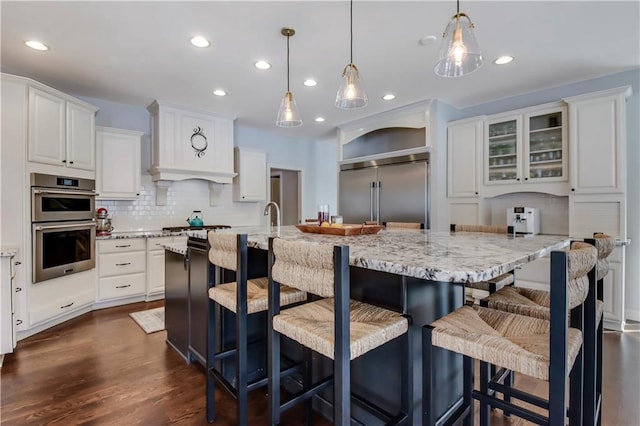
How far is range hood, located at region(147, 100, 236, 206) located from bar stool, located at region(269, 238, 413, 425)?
140 inches

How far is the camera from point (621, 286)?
306 cm

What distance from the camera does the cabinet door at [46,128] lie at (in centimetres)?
294

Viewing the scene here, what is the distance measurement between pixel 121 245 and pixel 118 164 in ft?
3.36

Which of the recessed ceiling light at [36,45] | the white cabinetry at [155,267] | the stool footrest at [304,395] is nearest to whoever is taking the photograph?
the stool footrest at [304,395]

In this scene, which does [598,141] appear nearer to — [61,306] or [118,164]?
[118,164]

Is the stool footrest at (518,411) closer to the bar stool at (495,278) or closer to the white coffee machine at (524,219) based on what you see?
the bar stool at (495,278)

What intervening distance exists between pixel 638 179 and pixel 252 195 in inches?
191

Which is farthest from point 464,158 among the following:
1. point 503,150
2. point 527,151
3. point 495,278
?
point 495,278

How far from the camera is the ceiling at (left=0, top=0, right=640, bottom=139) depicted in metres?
2.23

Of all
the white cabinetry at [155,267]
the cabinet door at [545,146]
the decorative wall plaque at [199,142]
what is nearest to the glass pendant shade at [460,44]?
the cabinet door at [545,146]

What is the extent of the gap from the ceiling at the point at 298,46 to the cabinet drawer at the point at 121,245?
69.4 inches

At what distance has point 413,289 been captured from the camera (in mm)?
1407

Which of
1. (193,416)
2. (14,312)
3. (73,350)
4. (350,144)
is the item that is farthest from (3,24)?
(350,144)

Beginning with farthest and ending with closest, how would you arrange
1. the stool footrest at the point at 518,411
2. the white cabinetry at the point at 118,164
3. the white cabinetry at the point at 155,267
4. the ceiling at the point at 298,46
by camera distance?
the white cabinetry at the point at 155,267 → the white cabinetry at the point at 118,164 → the ceiling at the point at 298,46 → the stool footrest at the point at 518,411
